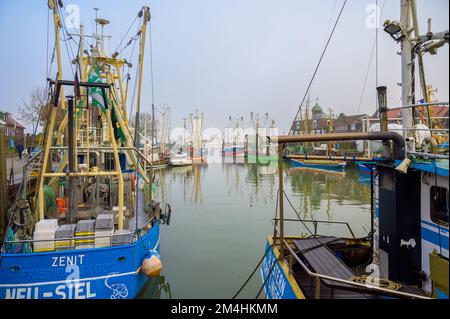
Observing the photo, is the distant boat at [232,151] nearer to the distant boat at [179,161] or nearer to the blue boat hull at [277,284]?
the distant boat at [179,161]

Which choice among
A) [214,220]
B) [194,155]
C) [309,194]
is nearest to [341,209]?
[309,194]

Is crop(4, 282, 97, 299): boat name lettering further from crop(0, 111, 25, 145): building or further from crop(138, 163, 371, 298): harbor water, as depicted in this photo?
crop(0, 111, 25, 145): building

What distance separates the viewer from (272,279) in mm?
7516

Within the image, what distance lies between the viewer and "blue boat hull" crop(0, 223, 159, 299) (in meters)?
7.14

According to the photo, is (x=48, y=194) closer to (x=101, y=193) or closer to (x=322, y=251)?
(x=101, y=193)

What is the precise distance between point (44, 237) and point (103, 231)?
4.39ft

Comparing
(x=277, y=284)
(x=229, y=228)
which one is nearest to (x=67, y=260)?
Answer: (x=277, y=284)

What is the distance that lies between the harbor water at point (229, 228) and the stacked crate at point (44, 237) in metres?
3.03

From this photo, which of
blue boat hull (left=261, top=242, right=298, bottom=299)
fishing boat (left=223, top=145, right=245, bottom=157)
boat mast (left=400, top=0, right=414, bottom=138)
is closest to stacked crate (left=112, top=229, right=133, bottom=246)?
blue boat hull (left=261, top=242, right=298, bottom=299)

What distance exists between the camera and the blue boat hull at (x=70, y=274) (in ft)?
23.4

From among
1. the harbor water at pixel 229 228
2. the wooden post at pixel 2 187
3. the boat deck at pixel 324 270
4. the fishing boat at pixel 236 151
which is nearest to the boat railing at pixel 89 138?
the wooden post at pixel 2 187

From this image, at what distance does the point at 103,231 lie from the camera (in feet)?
27.0

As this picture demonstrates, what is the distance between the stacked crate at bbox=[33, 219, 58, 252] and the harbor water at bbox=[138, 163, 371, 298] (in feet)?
9.94

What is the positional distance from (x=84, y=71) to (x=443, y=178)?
12.1 m
